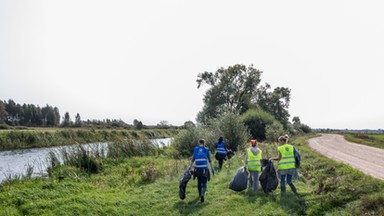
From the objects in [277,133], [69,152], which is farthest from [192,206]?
[277,133]

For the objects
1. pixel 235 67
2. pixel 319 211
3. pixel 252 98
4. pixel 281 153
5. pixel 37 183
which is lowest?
pixel 319 211

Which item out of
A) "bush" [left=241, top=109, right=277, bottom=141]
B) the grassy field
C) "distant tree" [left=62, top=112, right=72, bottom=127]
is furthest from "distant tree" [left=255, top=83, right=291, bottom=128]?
"distant tree" [left=62, top=112, right=72, bottom=127]

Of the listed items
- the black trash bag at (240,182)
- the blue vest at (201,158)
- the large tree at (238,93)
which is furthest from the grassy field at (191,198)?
the large tree at (238,93)

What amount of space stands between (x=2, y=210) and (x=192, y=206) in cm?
644

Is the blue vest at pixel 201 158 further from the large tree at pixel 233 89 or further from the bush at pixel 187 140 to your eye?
the large tree at pixel 233 89

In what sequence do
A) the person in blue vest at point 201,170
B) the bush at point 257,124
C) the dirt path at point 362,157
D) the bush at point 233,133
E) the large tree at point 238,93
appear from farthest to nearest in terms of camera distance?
the large tree at point 238,93, the bush at point 257,124, the bush at point 233,133, the dirt path at point 362,157, the person in blue vest at point 201,170

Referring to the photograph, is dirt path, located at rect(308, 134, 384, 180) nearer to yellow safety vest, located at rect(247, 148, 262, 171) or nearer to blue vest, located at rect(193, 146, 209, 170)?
yellow safety vest, located at rect(247, 148, 262, 171)

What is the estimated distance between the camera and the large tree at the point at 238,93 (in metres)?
60.9

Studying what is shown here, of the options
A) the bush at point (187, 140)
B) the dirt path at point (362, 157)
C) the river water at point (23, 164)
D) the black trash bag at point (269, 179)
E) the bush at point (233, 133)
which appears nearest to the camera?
the black trash bag at point (269, 179)

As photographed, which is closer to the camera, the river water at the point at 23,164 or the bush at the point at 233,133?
the river water at the point at 23,164

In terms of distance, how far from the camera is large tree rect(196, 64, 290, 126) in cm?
6088

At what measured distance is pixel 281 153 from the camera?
449 inches

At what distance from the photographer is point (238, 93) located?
62312 millimetres

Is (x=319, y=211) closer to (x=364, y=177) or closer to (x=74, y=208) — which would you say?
(x=364, y=177)
